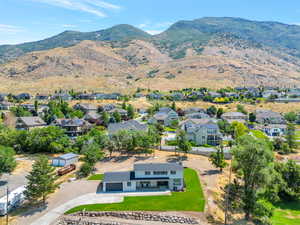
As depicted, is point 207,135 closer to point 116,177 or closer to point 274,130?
point 274,130

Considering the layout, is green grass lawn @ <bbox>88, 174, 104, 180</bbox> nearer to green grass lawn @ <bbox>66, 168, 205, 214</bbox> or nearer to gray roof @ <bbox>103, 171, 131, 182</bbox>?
gray roof @ <bbox>103, 171, 131, 182</bbox>

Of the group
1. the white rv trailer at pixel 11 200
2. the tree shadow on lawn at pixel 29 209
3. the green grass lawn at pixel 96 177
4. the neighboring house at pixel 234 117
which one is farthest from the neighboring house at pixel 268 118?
the white rv trailer at pixel 11 200

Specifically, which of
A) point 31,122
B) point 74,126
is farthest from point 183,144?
point 31,122

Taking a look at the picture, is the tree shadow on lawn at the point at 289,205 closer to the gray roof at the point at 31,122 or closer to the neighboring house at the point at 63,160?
the neighboring house at the point at 63,160

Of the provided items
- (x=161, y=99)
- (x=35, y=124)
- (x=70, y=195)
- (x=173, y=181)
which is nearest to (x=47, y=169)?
(x=70, y=195)

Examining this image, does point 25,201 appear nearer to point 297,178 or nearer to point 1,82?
point 297,178

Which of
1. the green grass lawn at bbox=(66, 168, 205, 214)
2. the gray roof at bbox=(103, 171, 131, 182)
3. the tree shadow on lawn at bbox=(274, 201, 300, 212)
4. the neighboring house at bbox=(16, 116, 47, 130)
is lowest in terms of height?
the tree shadow on lawn at bbox=(274, 201, 300, 212)

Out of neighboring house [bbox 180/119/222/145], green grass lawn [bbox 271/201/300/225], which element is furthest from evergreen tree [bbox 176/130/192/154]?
green grass lawn [bbox 271/201/300/225]
